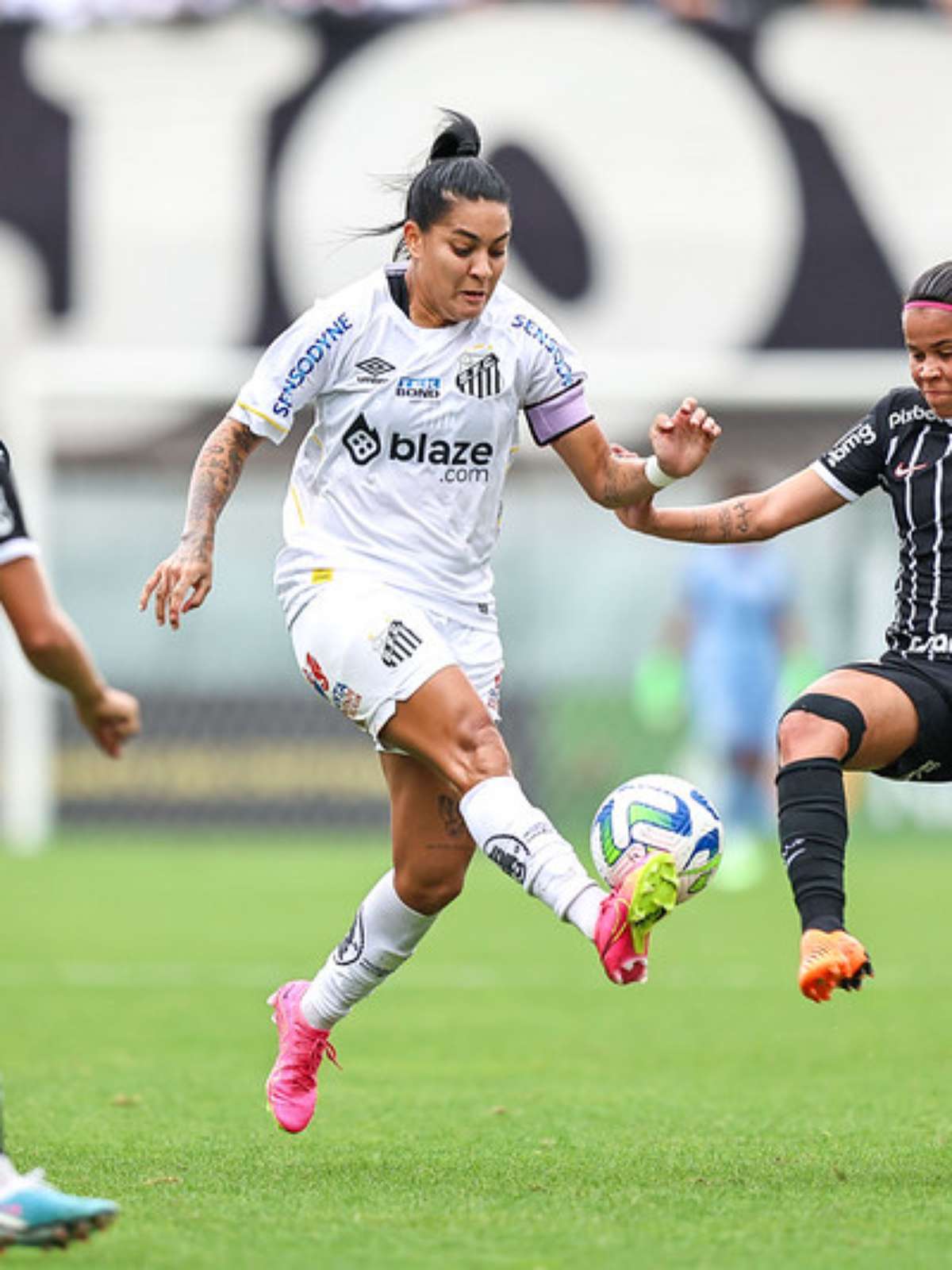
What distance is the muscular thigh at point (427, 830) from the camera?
673 cm

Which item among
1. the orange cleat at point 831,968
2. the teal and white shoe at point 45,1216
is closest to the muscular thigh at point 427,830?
the orange cleat at point 831,968

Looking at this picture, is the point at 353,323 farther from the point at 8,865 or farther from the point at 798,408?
→ the point at 798,408

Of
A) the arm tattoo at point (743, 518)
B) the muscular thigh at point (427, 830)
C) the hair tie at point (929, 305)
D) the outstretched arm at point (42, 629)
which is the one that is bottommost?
the muscular thigh at point (427, 830)

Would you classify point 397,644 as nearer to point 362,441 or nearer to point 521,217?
point 362,441

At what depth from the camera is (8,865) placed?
17.7 metres

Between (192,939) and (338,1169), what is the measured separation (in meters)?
6.94

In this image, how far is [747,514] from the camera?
710cm

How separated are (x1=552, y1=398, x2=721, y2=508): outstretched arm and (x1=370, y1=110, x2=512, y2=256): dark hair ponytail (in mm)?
711

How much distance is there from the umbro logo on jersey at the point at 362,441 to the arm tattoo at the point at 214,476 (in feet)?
0.99

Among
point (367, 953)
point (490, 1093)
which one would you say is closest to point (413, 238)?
point (367, 953)

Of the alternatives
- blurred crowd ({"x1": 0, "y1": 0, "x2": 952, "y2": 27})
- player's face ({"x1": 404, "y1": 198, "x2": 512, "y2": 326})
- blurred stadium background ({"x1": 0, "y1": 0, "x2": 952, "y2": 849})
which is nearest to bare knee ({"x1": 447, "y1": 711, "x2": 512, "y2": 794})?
player's face ({"x1": 404, "y1": 198, "x2": 512, "y2": 326})

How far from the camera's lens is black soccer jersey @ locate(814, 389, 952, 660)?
21.3 ft

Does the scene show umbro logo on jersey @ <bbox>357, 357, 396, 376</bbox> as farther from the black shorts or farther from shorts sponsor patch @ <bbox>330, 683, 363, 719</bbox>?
the black shorts

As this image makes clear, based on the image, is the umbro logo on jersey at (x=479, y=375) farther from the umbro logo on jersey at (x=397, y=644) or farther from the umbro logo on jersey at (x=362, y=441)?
the umbro logo on jersey at (x=397, y=644)
